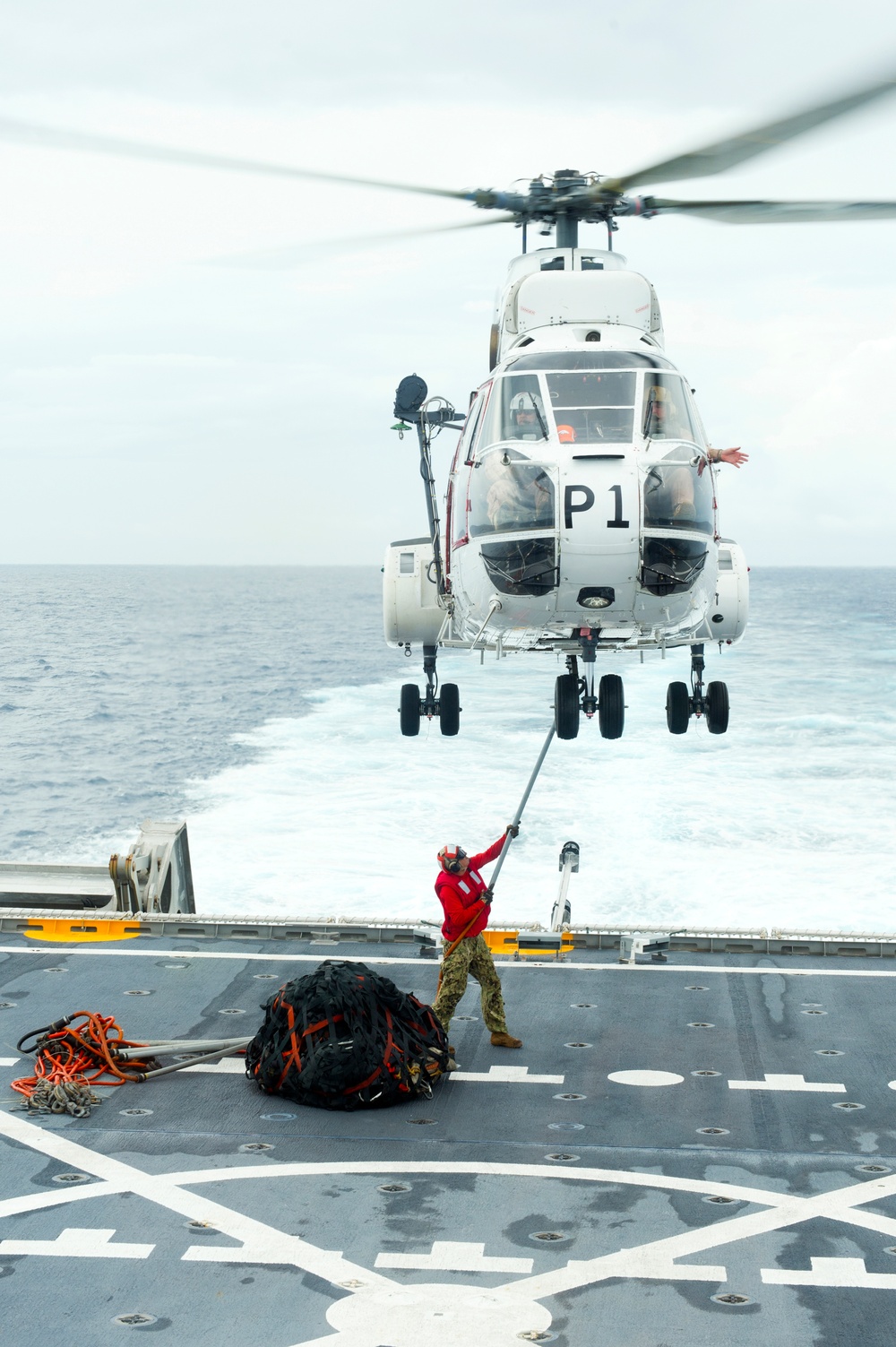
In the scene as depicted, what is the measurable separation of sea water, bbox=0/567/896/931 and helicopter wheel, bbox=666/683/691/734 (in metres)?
4.42

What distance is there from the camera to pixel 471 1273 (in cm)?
684

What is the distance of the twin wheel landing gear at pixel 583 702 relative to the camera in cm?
1325

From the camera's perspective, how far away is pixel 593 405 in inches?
456

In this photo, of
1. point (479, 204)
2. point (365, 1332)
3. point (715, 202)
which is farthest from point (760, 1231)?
point (479, 204)

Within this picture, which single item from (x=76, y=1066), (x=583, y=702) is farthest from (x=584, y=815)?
(x=76, y=1066)

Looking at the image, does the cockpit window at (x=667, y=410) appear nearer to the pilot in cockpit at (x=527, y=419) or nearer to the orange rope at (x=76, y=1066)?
the pilot in cockpit at (x=527, y=419)

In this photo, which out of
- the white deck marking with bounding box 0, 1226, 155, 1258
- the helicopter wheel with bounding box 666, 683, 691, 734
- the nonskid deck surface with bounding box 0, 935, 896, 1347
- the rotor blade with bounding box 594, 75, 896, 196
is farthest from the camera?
the helicopter wheel with bounding box 666, 683, 691, 734

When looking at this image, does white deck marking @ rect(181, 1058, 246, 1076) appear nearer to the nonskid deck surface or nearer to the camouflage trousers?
the nonskid deck surface

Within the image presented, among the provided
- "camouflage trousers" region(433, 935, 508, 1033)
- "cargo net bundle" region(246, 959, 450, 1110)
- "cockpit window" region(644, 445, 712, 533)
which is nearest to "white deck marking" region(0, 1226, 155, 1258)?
"cargo net bundle" region(246, 959, 450, 1110)

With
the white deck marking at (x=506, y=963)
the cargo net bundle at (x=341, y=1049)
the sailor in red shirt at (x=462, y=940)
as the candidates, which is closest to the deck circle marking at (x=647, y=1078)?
the sailor in red shirt at (x=462, y=940)

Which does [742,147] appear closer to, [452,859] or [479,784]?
[452,859]

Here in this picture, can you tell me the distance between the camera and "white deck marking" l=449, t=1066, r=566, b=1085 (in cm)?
973

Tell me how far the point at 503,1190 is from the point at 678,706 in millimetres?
8241

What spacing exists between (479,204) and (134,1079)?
8.79m
